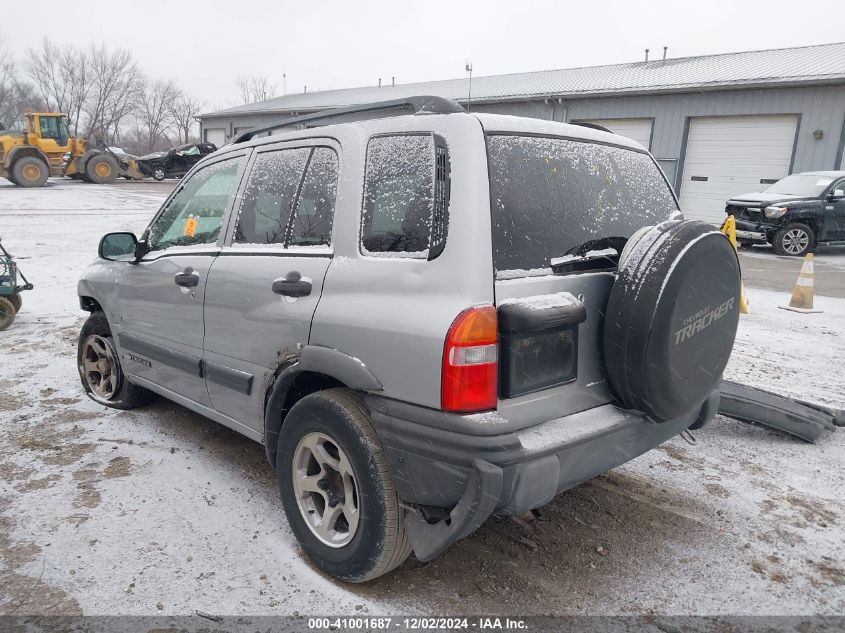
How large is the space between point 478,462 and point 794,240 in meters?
13.9

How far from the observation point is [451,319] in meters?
2.01

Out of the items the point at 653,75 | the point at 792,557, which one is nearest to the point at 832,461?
the point at 792,557

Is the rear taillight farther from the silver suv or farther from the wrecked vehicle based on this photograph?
the wrecked vehicle

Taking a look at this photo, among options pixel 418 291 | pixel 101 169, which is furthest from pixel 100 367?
pixel 101 169

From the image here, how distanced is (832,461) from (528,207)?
9.36 feet

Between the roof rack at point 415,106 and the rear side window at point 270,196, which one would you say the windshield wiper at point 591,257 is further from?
the rear side window at point 270,196

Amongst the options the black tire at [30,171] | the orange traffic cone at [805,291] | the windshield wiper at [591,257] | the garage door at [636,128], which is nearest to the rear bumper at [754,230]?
the orange traffic cone at [805,291]

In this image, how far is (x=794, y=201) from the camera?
12.9 meters

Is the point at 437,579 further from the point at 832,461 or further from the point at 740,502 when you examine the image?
the point at 832,461

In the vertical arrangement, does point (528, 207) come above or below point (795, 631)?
above

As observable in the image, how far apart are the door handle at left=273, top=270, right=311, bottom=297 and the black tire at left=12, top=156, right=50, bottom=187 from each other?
86.1ft

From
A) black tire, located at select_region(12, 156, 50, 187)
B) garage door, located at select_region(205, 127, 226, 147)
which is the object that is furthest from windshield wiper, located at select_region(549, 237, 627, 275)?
garage door, located at select_region(205, 127, 226, 147)

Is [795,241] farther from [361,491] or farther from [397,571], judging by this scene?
[361,491]

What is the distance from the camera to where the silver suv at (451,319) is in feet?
6.73
